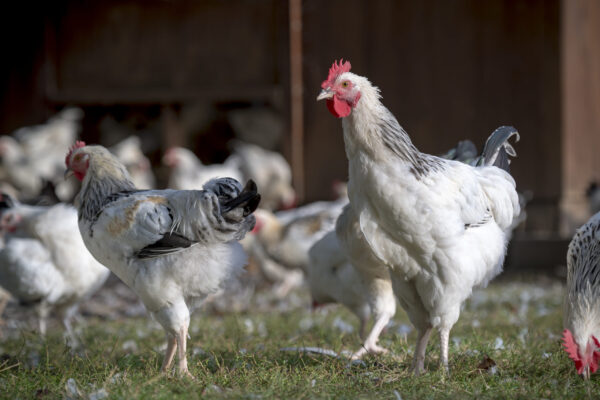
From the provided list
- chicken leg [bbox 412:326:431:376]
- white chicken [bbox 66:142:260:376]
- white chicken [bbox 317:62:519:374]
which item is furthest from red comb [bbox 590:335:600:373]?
white chicken [bbox 66:142:260:376]

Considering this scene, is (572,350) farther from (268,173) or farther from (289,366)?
(268,173)

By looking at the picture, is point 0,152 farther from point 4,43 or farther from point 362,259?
point 362,259

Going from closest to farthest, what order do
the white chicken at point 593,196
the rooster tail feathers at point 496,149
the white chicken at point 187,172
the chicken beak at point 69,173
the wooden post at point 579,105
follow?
the rooster tail feathers at point 496,149
the chicken beak at point 69,173
the white chicken at point 593,196
the wooden post at point 579,105
the white chicken at point 187,172

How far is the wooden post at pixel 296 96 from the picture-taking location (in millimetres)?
9406

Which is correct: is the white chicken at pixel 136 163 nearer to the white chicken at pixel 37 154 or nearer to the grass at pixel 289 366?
the white chicken at pixel 37 154

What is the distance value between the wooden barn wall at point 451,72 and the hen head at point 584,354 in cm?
568

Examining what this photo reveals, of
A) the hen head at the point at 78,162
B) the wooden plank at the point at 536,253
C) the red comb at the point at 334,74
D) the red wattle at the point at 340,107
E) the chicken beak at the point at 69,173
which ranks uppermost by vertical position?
the red comb at the point at 334,74

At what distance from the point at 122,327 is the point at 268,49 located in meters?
5.47

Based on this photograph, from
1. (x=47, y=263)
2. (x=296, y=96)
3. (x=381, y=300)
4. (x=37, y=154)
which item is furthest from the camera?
(x=37, y=154)

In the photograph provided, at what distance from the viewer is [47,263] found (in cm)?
544

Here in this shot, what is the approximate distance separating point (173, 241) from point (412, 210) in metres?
1.20

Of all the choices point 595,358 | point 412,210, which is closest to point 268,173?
point 412,210

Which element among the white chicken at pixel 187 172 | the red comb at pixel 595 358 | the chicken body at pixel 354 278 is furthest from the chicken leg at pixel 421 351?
the white chicken at pixel 187 172

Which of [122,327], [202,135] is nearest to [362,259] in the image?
[122,327]
